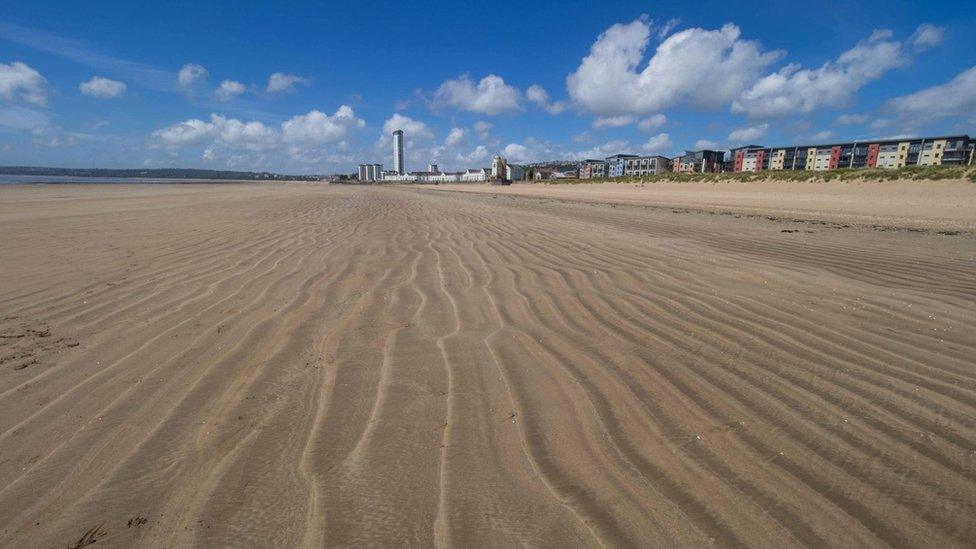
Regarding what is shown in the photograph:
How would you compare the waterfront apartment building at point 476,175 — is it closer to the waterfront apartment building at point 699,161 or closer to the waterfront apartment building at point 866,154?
the waterfront apartment building at point 699,161

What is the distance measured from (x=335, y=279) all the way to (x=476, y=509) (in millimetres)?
3619

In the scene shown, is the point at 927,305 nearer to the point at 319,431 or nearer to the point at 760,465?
the point at 760,465

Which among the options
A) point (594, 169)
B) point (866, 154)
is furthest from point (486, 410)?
point (594, 169)

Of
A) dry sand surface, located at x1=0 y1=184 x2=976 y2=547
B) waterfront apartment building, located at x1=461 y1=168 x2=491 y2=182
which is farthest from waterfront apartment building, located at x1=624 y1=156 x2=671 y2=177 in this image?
dry sand surface, located at x1=0 y1=184 x2=976 y2=547

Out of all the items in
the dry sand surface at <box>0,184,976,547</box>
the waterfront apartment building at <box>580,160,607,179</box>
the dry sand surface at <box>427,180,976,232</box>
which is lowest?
the dry sand surface at <box>0,184,976,547</box>

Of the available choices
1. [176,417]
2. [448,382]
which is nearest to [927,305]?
[448,382]

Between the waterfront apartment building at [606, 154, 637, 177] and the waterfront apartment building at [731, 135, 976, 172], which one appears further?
the waterfront apartment building at [606, 154, 637, 177]

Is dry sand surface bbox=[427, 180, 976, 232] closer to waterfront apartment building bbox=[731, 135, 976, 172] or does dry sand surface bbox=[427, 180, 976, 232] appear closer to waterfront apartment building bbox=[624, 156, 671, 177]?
waterfront apartment building bbox=[731, 135, 976, 172]

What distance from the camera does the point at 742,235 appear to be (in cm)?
852

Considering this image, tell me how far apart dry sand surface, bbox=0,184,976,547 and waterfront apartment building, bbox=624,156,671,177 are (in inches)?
3334

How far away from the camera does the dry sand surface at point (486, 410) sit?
59.1 inches

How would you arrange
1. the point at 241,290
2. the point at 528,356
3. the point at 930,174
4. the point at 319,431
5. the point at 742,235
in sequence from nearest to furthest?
the point at 319,431 < the point at 528,356 < the point at 241,290 < the point at 742,235 < the point at 930,174

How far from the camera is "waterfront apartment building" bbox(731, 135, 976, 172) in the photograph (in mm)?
47000

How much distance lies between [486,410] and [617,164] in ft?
326
